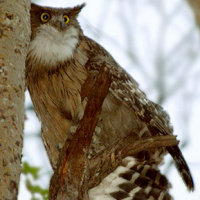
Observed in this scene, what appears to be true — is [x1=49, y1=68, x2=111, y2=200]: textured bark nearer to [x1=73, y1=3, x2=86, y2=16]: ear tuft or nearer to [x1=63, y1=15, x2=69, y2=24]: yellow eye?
[x1=63, y1=15, x2=69, y2=24]: yellow eye

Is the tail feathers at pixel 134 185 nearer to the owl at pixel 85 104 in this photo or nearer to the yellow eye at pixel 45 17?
the owl at pixel 85 104

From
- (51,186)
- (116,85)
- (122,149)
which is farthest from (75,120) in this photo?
(51,186)

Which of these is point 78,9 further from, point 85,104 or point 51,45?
point 85,104

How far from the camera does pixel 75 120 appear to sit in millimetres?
3490

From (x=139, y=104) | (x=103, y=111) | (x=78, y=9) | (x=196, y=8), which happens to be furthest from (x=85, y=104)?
(x=196, y=8)

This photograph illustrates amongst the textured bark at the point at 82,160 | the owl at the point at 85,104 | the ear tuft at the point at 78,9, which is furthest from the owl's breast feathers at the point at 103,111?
the textured bark at the point at 82,160

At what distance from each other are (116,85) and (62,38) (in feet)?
2.35

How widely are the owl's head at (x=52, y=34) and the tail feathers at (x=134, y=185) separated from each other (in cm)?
120

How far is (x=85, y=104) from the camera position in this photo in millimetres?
3369

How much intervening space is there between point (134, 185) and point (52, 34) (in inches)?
64.2

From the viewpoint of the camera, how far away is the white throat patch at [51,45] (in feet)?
11.6

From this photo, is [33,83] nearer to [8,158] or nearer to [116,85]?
[116,85]

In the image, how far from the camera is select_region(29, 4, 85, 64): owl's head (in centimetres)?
355

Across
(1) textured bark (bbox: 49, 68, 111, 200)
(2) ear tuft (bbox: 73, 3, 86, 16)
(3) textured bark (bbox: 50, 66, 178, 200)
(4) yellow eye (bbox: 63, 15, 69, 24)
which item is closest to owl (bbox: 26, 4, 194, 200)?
(4) yellow eye (bbox: 63, 15, 69, 24)
